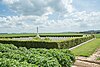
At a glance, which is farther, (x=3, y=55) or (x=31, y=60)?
(x=3, y=55)

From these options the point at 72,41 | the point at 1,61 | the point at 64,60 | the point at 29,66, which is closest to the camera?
the point at 29,66

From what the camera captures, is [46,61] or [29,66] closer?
[29,66]

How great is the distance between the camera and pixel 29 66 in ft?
21.0

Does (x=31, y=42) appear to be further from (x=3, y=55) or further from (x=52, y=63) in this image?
(x=52, y=63)

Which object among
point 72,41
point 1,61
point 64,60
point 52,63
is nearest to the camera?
point 1,61

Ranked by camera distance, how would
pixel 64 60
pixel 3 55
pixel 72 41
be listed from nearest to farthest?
pixel 3 55, pixel 64 60, pixel 72 41

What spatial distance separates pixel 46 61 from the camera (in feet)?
25.5

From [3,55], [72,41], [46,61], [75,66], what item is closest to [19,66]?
[46,61]

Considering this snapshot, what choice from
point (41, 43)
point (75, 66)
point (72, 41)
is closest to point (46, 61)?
point (75, 66)

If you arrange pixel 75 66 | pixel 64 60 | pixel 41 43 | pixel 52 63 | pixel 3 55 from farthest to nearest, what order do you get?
pixel 41 43 → pixel 75 66 → pixel 64 60 → pixel 3 55 → pixel 52 63

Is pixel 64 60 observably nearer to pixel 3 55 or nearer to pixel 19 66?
pixel 3 55

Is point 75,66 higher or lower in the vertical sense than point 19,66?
lower

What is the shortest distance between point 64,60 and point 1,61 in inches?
150

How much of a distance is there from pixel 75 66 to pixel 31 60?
543 centimetres
